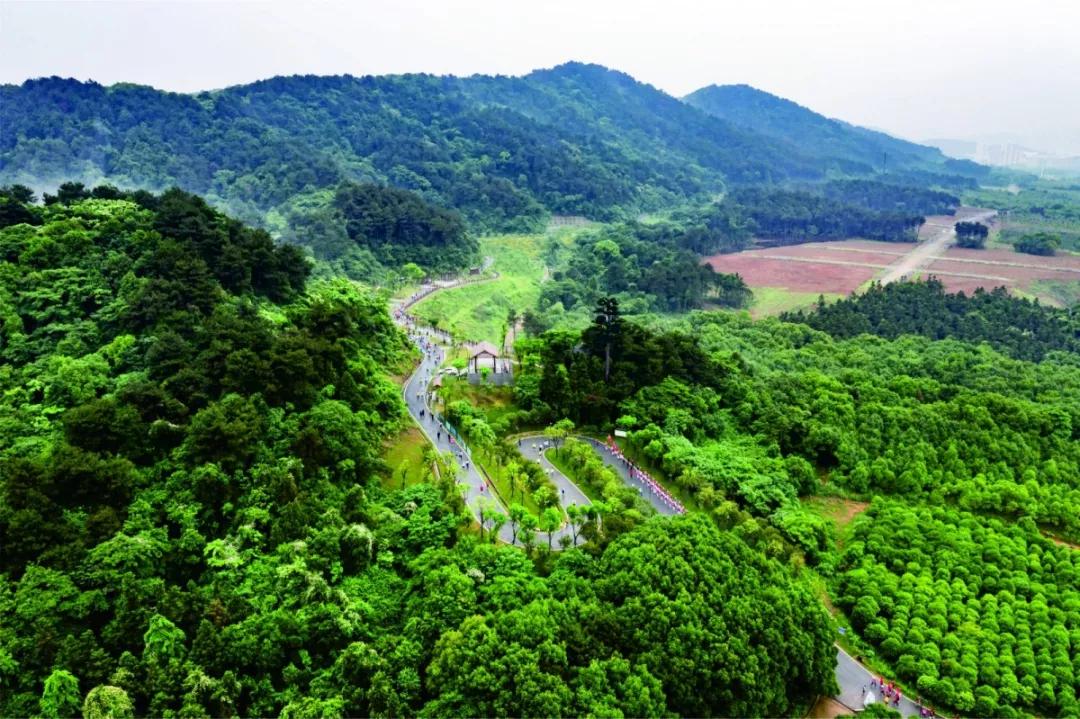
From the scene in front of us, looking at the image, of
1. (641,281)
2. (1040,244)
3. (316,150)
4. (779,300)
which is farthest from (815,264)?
(316,150)

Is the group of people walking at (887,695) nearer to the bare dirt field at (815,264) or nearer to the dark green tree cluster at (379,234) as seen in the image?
Result: the dark green tree cluster at (379,234)

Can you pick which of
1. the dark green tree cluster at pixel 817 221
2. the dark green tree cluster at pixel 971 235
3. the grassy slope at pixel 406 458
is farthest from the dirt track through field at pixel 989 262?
the grassy slope at pixel 406 458

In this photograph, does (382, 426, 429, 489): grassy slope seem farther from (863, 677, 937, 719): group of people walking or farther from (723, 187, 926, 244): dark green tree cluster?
(723, 187, 926, 244): dark green tree cluster

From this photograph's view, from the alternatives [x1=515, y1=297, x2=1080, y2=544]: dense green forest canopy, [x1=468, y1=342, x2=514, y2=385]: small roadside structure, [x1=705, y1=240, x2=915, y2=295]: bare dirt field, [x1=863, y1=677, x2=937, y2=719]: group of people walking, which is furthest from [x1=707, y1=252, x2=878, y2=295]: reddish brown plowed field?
[x1=863, y1=677, x2=937, y2=719]: group of people walking

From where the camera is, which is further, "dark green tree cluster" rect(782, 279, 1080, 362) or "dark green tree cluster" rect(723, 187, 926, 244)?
"dark green tree cluster" rect(723, 187, 926, 244)

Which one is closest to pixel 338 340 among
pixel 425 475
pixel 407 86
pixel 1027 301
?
pixel 425 475
